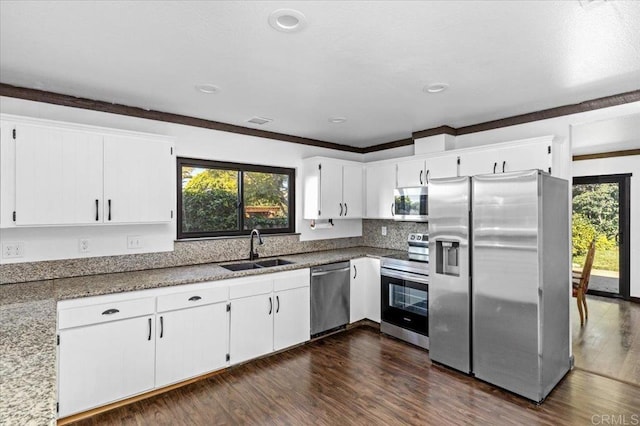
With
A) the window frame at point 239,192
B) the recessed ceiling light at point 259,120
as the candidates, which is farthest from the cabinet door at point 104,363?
the recessed ceiling light at point 259,120

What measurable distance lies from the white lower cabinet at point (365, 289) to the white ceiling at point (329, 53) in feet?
6.33

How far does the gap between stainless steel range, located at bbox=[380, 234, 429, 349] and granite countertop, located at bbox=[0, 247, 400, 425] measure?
0.69 m

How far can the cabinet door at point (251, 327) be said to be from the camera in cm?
318

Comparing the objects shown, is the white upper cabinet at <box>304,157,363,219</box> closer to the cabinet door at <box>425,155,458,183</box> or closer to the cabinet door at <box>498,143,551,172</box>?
the cabinet door at <box>425,155,458,183</box>

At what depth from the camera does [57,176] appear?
2.62 metres

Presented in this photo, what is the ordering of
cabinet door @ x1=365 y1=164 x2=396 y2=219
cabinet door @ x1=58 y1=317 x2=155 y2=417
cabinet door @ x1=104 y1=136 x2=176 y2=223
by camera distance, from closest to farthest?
1. cabinet door @ x1=58 y1=317 x2=155 y2=417
2. cabinet door @ x1=104 y1=136 x2=176 y2=223
3. cabinet door @ x1=365 y1=164 x2=396 y2=219

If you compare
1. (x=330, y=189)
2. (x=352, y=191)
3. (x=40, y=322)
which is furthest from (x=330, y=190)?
(x=40, y=322)

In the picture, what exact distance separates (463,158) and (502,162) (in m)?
0.41

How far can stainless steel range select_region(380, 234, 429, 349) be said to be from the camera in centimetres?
366

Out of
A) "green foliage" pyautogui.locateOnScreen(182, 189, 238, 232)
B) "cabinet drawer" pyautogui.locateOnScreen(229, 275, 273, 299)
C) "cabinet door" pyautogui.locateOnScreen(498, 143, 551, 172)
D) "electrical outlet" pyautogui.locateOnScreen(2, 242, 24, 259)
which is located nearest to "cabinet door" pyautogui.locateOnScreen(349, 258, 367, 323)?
"cabinet drawer" pyautogui.locateOnScreen(229, 275, 273, 299)

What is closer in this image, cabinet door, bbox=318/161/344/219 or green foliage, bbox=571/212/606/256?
cabinet door, bbox=318/161/344/219

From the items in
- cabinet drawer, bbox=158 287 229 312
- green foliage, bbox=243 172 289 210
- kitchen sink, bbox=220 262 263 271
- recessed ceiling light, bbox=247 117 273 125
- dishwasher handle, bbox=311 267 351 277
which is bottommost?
cabinet drawer, bbox=158 287 229 312

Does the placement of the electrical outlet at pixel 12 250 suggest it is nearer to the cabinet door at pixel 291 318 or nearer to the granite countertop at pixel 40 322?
the granite countertop at pixel 40 322

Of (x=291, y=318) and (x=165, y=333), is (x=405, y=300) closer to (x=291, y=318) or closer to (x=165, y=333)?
(x=291, y=318)
